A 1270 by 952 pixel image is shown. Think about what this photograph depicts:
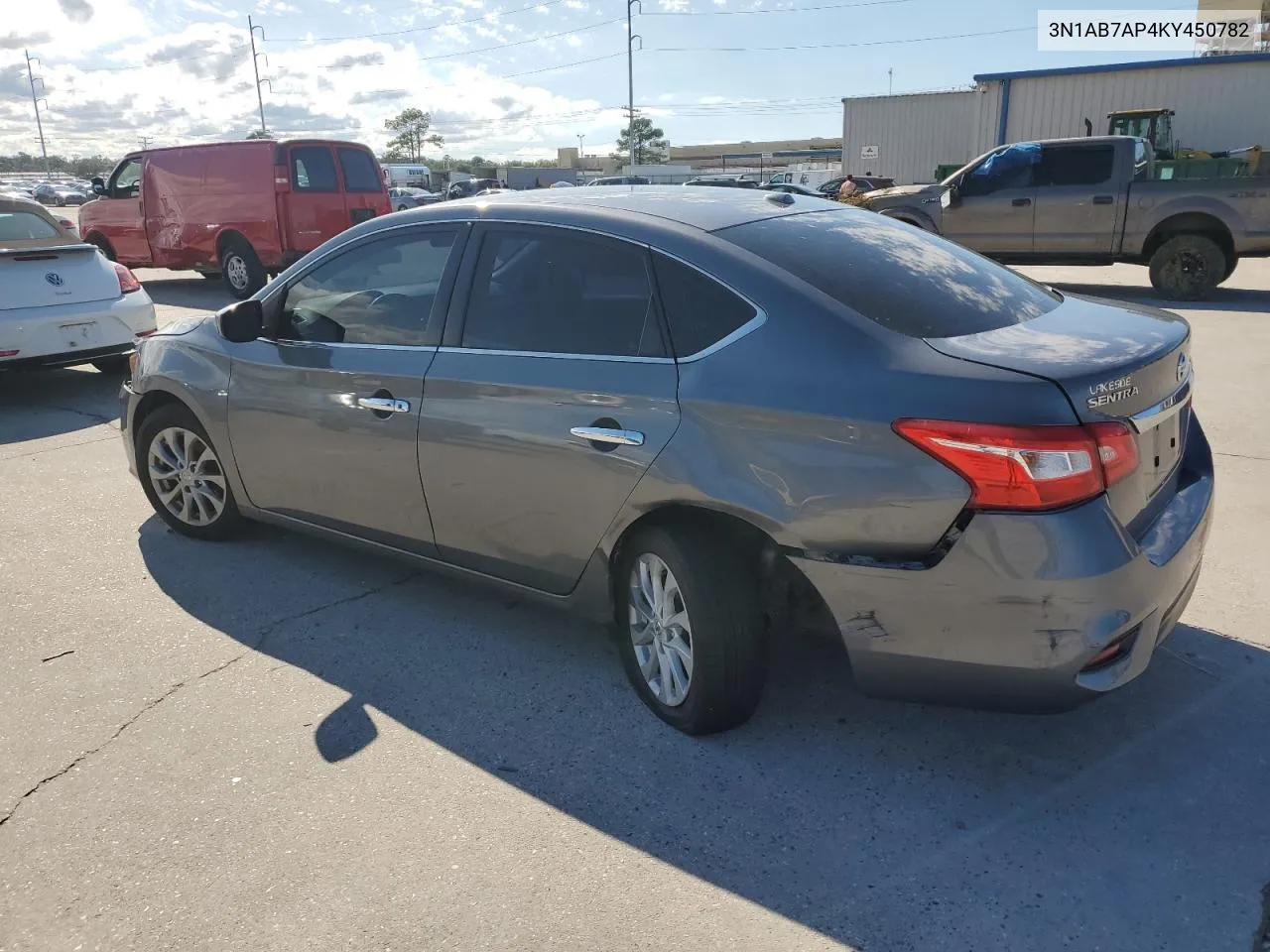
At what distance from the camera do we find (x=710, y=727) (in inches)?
120

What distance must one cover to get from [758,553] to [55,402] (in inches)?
292

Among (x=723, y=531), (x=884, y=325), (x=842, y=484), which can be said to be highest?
(x=884, y=325)

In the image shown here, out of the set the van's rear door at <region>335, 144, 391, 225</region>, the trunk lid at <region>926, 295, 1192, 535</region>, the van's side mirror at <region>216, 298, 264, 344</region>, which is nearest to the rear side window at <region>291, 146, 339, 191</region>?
the van's rear door at <region>335, 144, 391, 225</region>

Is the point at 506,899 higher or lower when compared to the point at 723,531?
lower

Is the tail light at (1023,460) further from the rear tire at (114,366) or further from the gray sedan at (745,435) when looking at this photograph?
the rear tire at (114,366)

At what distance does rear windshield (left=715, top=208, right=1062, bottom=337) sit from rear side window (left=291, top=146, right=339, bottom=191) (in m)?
11.1

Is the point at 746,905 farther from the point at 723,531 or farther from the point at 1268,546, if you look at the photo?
the point at 1268,546

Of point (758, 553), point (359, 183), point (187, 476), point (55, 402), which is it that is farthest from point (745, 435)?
point (359, 183)

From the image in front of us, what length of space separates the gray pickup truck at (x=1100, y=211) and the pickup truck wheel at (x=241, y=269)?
878 cm

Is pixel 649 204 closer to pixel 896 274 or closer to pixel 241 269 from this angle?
pixel 896 274

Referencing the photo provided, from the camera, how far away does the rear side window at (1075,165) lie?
12445 mm

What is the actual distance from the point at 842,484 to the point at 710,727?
0.93 meters

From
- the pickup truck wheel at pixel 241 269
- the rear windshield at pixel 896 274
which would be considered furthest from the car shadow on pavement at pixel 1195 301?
the pickup truck wheel at pixel 241 269

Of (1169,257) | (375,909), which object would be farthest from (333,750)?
(1169,257)
